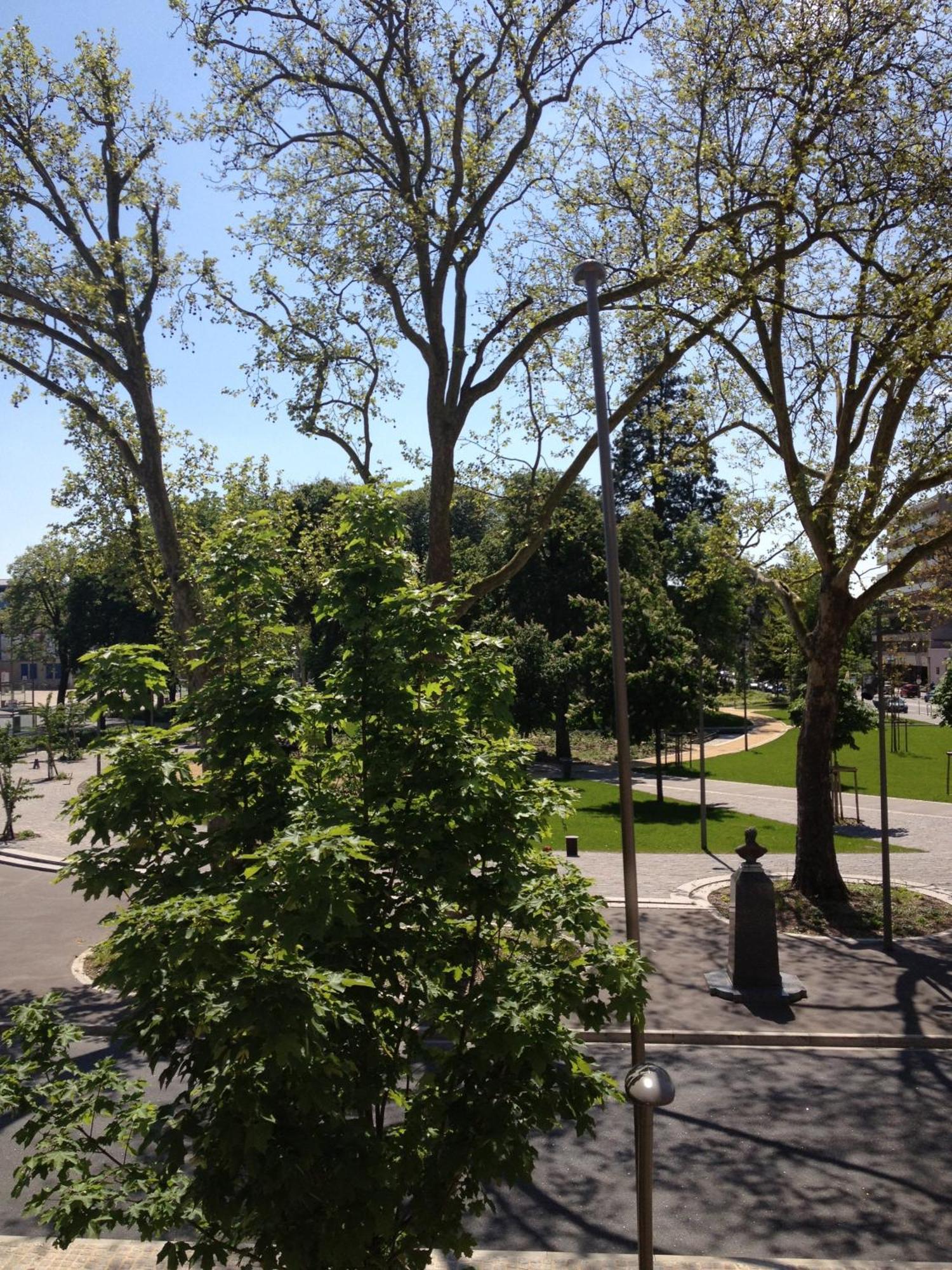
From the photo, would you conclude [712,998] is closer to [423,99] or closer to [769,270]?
[769,270]

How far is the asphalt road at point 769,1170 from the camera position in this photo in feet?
22.9

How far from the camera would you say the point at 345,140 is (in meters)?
14.7

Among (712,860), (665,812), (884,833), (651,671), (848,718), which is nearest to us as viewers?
(884,833)

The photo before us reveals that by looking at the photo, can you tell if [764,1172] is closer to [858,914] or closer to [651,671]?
[858,914]

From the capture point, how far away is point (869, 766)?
35.6 m

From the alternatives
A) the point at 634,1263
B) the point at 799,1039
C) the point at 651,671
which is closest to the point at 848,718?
the point at 651,671

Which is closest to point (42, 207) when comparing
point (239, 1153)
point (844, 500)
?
point (844, 500)

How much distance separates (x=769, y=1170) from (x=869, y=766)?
2995 cm

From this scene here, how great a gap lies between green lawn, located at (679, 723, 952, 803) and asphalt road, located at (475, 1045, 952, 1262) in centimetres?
1989

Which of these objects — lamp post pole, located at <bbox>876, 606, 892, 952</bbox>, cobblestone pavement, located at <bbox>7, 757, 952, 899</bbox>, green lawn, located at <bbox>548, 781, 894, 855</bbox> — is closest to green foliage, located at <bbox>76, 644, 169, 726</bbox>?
cobblestone pavement, located at <bbox>7, 757, 952, 899</bbox>

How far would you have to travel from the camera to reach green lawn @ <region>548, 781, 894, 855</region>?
845 inches

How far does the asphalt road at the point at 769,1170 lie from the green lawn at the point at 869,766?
19.9 m

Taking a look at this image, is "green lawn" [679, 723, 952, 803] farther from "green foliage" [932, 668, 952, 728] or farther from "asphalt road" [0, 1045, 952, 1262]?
"asphalt road" [0, 1045, 952, 1262]

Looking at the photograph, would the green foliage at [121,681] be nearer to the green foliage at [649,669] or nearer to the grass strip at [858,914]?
the grass strip at [858,914]
